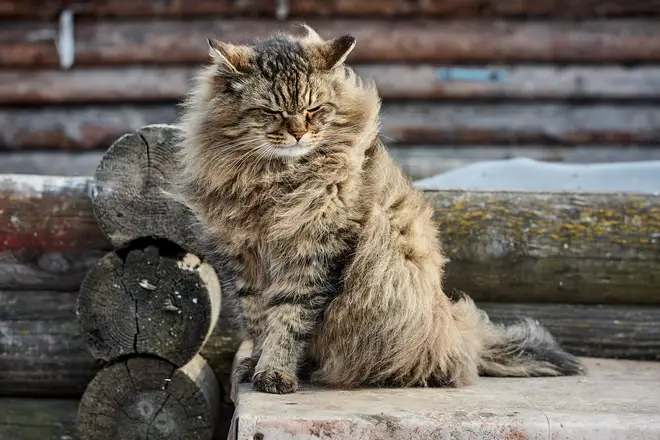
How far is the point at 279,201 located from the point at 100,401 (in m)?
1.11

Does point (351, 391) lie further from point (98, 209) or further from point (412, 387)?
point (98, 209)

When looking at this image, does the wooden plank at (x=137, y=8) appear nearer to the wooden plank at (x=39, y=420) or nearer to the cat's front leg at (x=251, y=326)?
the wooden plank at (x=39, y=420)

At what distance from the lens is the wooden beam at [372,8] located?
219 inches

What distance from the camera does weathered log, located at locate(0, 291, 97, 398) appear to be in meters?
3.37

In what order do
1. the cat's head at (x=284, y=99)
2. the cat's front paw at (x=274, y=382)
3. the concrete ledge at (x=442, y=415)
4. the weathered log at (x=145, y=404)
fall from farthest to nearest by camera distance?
the weathered log at (x=145, y=404)
the cat's head at (x=284, y=99)
the cat's front paw at (x=274, y=382)
the concrete ledge at (x=442, y=415)

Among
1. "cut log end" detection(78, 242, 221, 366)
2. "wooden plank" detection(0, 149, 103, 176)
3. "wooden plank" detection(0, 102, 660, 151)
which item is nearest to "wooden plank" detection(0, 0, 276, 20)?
"wooden plank" detection(0, 102, 660, 151)

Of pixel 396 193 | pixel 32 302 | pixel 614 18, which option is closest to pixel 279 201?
pixel 396 193

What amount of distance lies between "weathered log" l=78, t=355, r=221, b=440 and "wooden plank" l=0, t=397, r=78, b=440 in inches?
15.4

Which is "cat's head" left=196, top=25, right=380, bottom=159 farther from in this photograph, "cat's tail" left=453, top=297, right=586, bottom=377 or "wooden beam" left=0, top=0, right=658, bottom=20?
"wooden beam" left=0, top=0, right=658, bottom=20

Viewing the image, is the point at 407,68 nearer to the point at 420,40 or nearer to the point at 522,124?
the point at 420,40

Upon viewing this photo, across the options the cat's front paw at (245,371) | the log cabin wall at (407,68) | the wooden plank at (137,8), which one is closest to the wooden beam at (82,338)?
the cat's front paw at (245,371)

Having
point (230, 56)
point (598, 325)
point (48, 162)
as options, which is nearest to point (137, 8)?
point (48, 162)

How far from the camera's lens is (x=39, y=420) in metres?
3.44

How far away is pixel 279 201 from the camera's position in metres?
2.56
